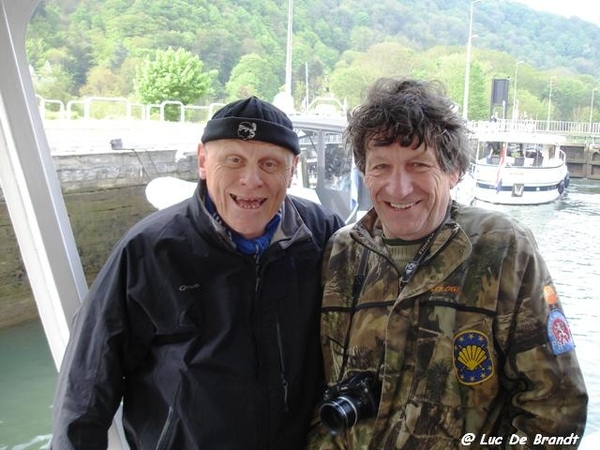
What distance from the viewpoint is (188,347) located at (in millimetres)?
1093

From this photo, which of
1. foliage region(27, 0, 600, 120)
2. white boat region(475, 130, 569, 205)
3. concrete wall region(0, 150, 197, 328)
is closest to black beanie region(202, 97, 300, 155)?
foliage region(27, 0, 600, 120)

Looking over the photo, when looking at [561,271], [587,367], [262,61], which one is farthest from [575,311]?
[262,61]

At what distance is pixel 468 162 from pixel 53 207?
0.99 m

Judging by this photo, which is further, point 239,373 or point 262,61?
point 262,61

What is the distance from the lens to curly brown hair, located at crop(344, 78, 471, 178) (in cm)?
104

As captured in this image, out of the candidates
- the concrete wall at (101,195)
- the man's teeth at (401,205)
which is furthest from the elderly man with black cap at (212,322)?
the concrete wall at (101,195)

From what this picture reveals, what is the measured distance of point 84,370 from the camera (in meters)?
1.08

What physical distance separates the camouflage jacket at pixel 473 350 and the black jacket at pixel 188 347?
0.53 ft

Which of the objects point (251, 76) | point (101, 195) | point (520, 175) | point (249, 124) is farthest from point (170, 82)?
point (520, 175)

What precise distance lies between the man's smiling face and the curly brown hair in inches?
6.7

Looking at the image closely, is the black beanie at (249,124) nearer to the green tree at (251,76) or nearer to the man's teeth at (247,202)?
the man's teeth at (247,202)

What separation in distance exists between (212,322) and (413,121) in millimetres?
527

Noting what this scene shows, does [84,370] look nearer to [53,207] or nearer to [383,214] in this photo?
[53,207]

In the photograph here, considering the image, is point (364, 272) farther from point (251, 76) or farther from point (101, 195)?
point (101, 195)
